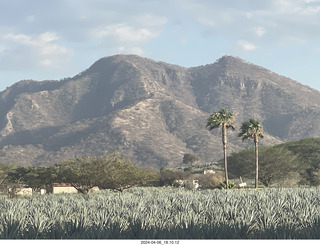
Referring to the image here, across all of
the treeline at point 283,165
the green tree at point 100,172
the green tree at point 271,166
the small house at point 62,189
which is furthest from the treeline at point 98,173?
the treeline at point 283,165

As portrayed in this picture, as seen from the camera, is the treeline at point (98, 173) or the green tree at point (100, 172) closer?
the green tree at point (100, 172)

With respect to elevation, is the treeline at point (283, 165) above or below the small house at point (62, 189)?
above

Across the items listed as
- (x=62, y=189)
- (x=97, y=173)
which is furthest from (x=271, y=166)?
(x=97, y=173)

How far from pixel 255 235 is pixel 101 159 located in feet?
145

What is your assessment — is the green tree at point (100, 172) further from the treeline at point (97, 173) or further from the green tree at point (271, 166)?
the green tree at point (271, 166)

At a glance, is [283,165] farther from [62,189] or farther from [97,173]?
[97,173]

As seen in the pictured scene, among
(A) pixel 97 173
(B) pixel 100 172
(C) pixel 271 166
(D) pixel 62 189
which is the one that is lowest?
(D) pixel 62 189

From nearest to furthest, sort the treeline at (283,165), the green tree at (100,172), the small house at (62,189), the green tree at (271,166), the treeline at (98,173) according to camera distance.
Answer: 1. the green tree at (100,172)
2. the treeline at (98,173)
3. the small house at (62,189)
4. the treeline at (283,165)
5. the green tree at (271,166)

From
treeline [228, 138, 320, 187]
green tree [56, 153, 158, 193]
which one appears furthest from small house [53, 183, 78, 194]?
treeline [228, 138, 320, 187]

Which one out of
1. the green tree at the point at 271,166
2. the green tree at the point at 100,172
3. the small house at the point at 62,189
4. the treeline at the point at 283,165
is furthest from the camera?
the green tree at the point at 271,166

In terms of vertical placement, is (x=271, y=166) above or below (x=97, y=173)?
above

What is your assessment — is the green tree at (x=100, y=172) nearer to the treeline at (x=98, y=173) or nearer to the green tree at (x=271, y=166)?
the treeline at (x=98, y=173)

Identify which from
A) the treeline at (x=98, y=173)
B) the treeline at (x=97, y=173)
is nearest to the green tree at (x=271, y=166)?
the treeline at (x=97, y=173)

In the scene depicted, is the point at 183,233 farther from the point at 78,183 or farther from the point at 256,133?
the point at 256,133
